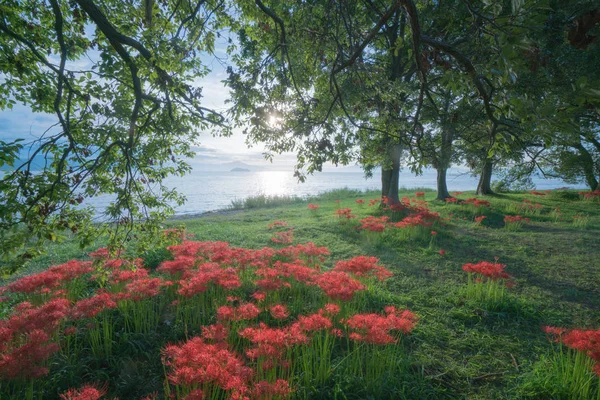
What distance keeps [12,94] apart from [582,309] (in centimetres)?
1051

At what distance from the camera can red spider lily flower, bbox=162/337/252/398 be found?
2.24 m

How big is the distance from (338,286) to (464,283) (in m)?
3.90

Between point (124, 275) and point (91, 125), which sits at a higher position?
point (91, 125)

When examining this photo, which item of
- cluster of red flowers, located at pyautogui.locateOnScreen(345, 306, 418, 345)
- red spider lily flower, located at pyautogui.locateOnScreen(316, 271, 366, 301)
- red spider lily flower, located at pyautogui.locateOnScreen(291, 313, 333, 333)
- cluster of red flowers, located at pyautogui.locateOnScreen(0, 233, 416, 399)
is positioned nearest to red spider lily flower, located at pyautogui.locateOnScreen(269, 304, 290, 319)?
cluster of red flowers, located at pyautogui.locateOnScreen(0, 233, 416, 399)

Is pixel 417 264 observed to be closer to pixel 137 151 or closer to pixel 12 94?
pixel 137 151

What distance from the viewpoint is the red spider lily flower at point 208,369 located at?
224 cm

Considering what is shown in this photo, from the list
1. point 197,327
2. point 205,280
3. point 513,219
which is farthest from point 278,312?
point 513,219

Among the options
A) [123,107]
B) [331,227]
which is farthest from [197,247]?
[331,227]

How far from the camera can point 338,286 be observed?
392 centimetres

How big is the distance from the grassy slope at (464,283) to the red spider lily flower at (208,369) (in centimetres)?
227

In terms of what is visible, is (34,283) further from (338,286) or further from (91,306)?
(338,286)

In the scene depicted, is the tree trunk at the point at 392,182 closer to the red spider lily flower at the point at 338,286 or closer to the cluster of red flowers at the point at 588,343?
the red spider lily flower at the point at 338,286

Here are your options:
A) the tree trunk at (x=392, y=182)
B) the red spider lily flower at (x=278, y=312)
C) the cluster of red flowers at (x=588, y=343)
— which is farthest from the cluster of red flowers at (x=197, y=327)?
the tree trunk at (x=392, y=182)

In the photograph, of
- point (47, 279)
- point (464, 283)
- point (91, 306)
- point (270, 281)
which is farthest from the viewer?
point (464, 283)
